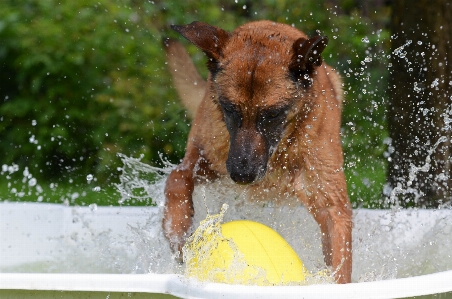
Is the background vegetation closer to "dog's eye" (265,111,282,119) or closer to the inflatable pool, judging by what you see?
the inflatable pool

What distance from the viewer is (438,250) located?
426 centimetres

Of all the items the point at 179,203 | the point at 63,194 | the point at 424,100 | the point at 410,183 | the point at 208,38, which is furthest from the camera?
the point at 63,194

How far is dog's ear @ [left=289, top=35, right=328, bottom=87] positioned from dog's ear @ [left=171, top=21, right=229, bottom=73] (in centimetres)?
42

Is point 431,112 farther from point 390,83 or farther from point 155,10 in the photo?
point 155,10

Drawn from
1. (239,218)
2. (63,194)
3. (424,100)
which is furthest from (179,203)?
(63,194)

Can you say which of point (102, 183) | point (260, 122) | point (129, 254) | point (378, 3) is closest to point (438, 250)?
point (260, 122)

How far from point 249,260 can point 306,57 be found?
114 cm

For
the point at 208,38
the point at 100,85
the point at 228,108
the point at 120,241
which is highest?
the point at 100,85

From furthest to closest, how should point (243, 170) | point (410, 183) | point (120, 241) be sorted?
1. point (120, 241)
2. point (410, 183)
3. point (243, 170)

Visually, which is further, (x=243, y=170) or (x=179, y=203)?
(x=179, y=203)

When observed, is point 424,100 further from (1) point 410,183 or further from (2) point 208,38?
(2) point 208,38

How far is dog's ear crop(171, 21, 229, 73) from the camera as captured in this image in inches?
150

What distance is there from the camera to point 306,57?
145 inches

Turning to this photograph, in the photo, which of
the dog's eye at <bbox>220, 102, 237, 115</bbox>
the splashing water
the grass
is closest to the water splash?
the splashing water
